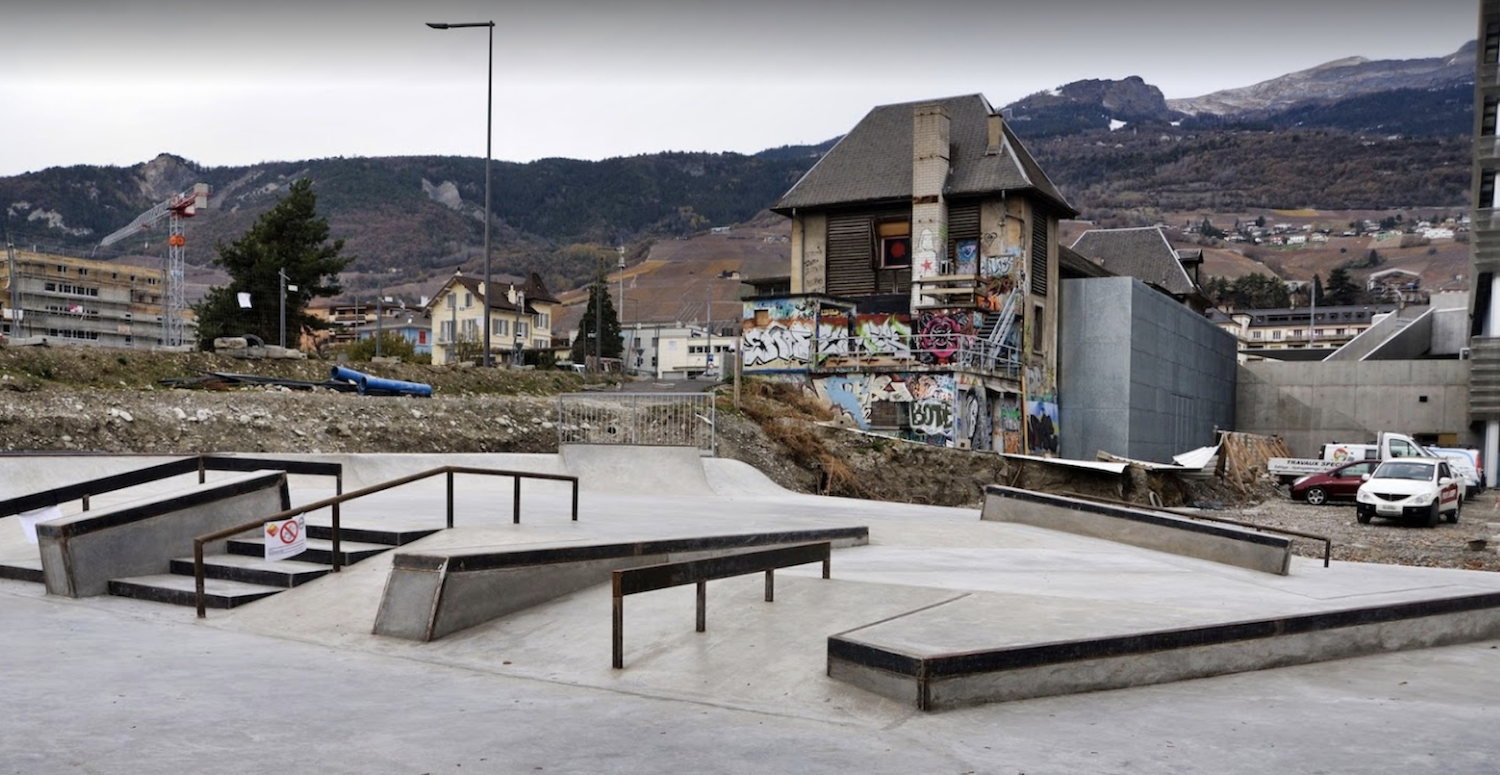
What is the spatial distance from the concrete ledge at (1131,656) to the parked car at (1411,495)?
61.3 ft

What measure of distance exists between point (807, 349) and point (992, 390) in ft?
19.3

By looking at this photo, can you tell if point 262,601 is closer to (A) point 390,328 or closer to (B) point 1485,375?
(B) point 1485,375

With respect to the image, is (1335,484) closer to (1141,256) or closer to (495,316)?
(1141,256)

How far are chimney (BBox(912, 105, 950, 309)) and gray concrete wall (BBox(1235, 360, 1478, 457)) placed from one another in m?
25.7

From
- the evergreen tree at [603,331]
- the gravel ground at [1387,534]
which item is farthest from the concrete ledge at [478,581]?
the evergreen tree at [603,331]

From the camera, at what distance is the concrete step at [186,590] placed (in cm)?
1020

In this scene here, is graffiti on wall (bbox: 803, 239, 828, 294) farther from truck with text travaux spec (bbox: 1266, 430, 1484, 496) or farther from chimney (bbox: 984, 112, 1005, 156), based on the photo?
truck with text travaux spec (bbox: 1266, 430, 1484, 496)

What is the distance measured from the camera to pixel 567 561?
9.86 metres

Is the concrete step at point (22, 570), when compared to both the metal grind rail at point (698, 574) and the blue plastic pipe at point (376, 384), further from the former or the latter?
the blue plastic pipe at point (376, 384)

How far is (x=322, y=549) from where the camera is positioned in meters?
11.2

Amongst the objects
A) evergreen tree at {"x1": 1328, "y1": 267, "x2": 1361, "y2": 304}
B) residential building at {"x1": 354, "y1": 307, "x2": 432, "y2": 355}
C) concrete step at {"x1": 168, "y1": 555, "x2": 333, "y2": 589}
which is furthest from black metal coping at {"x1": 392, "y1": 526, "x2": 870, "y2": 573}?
evergreen tree at {"x1": 1328, "y1": 267, "x2": 1361, "y2": 304}

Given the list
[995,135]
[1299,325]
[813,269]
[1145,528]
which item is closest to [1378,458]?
[995,135]

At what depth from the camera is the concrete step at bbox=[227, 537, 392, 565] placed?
435 inches

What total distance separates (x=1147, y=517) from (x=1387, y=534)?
40.6 feet
